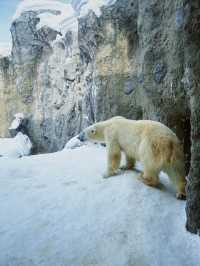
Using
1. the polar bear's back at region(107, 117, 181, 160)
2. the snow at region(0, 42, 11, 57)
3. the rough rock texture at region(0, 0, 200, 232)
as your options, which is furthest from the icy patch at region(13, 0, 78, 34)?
the polar bear's back at region(107, 117, 181, 160)

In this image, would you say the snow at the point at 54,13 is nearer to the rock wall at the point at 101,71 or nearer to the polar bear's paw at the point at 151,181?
the rock wall at the point at 101,71

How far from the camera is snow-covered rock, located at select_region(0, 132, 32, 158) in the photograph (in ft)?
63.1

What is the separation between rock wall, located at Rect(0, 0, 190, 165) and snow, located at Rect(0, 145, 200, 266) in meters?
1.64

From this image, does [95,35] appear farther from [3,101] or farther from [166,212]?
[3,101]

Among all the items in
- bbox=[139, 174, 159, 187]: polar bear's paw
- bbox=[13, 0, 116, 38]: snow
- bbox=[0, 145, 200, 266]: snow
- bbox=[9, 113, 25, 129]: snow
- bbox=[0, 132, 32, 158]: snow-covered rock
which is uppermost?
bbox=[13, 0, 116, 38]: snow

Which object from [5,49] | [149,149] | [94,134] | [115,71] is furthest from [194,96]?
[5,49]

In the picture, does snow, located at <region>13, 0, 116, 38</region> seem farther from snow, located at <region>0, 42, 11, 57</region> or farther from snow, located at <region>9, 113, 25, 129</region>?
snow, located at <region>9, 113, 25, 129</region>

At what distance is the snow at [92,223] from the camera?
2.80m

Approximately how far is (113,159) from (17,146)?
57.2ft

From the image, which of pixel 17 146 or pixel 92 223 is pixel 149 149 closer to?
pixel 92 223

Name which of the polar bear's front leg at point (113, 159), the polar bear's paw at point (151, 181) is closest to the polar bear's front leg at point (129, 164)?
the polar bear's front leg at point (113, 159)

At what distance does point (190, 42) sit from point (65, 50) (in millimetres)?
17925

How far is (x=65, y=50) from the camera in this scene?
19891mm

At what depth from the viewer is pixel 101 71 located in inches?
403
